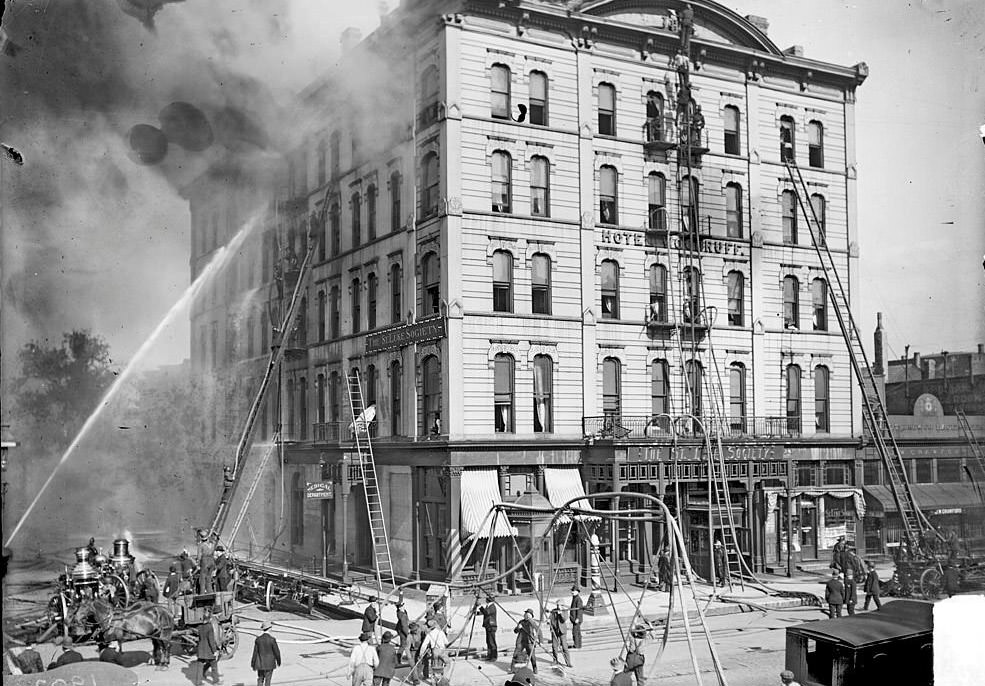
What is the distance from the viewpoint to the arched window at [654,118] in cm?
2083

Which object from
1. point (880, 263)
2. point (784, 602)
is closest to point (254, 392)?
point (784, 602)

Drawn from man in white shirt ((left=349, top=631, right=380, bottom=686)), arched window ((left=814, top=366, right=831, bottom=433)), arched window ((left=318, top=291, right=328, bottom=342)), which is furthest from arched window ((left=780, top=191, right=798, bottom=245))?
man in white shirt ((left=349, top=631, right=380, bottom=686))

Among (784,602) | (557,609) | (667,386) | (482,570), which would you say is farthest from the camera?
(667,386)

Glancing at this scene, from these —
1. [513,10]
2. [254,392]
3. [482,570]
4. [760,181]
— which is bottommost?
[482,570]

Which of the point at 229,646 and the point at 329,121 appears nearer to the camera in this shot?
the point at 229,646

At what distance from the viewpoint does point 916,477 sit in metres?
22.1

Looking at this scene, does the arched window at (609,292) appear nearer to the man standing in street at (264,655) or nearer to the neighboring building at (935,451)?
the neighboring building at (935,451)

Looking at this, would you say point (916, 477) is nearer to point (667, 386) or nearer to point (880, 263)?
point (880, 263)

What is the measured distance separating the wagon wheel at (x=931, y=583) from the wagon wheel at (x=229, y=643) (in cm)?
1387

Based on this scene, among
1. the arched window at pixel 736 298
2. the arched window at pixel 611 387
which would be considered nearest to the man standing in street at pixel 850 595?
the arched window at pixel 611 387

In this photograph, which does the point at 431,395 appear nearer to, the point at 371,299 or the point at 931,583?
the point at 371,299

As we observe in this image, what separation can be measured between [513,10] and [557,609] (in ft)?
41.1

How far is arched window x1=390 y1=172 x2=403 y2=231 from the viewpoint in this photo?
20.8 meters

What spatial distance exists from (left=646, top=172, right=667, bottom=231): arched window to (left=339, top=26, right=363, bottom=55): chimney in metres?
7.16
